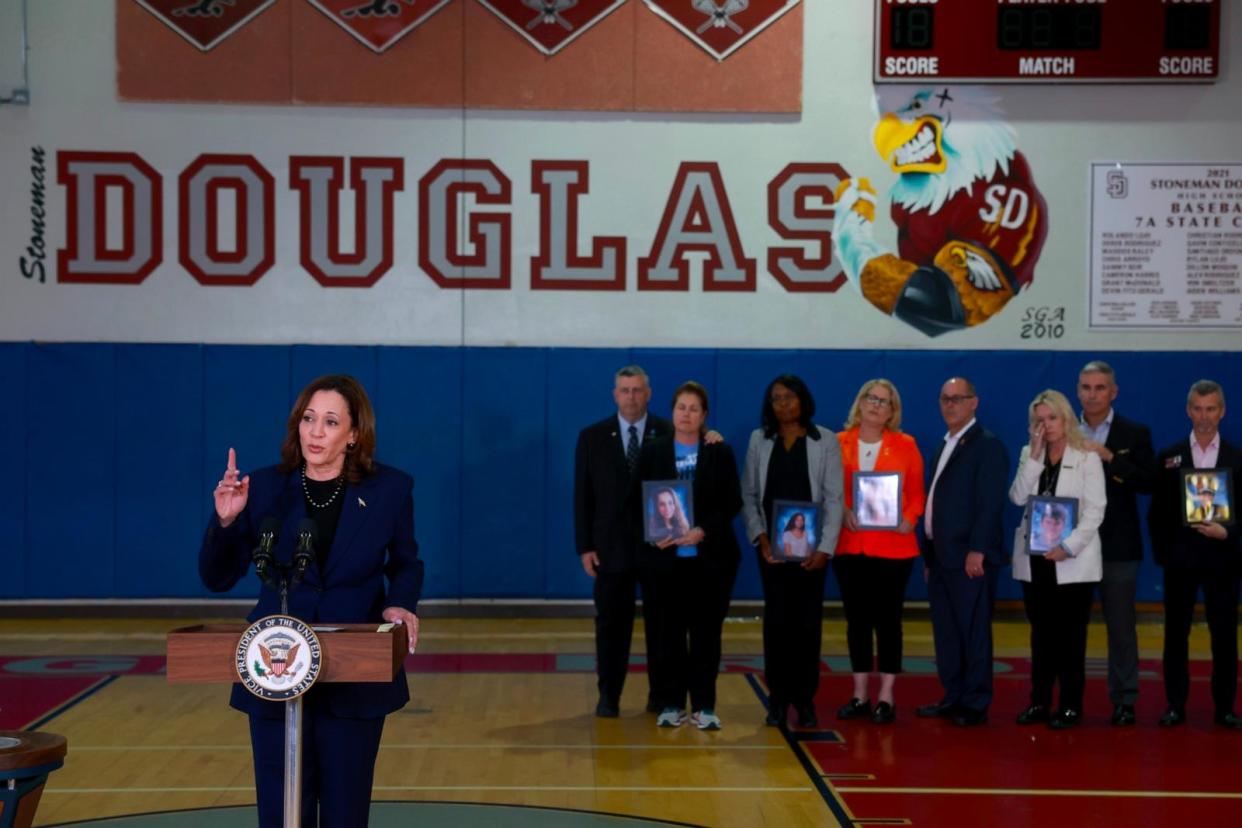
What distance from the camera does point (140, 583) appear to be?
11.1 m

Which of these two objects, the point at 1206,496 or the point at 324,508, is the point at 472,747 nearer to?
the point at 324,508

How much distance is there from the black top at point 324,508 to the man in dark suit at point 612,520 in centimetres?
389

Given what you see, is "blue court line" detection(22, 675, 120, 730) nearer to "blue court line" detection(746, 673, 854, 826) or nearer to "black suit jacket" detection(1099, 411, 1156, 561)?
"blue court line" detection(746, 673, 854, 826)

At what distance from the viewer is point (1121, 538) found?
761 centimetres

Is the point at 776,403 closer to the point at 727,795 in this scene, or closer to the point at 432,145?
the point at 727,795

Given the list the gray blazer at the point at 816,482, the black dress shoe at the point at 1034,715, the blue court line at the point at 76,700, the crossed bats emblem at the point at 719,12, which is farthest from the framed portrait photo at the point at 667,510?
the crossed bats emblem at the point at 719,12

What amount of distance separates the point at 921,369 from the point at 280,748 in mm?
8324

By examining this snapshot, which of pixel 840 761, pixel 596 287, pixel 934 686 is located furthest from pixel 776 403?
pixel 596 287

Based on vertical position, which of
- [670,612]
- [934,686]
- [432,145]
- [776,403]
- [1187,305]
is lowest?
[934,686]

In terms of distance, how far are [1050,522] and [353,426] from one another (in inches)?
182

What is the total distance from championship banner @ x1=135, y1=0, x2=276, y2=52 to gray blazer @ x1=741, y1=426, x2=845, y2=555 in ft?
19.3

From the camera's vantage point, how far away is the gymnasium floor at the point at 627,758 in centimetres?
589

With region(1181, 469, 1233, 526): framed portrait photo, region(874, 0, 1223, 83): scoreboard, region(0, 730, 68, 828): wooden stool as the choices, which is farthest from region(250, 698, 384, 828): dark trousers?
region(874, 0, 1223, 83): scoreboard

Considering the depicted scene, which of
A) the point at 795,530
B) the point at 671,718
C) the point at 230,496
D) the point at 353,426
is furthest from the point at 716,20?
the point at 230,496
